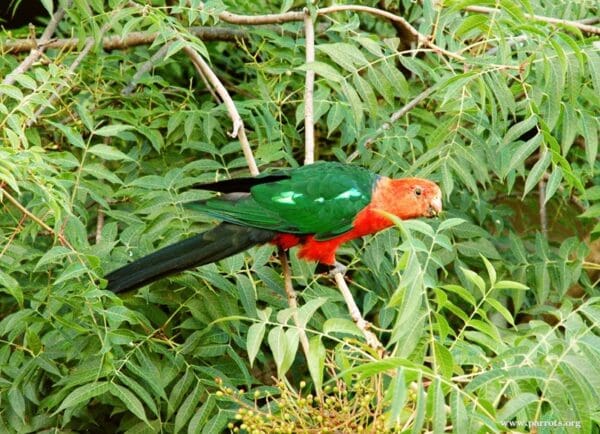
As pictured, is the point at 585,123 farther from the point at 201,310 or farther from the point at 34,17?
the point at 34,17

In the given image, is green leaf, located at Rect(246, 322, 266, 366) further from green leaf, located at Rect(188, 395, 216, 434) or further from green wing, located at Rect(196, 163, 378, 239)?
green wing, located at Rect(196, 163, 378, 239)

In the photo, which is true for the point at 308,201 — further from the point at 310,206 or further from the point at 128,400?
the point at 128,400

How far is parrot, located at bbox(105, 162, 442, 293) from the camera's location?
4.04 metres

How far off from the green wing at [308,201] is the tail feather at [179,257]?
0.58ft

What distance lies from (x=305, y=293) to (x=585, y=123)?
139 centimetres

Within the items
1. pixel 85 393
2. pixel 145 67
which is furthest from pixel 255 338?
pixel 145 67

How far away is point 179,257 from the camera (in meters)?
3.76

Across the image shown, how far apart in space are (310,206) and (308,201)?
3 cm

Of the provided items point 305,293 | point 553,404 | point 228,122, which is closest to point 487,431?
point 553,404

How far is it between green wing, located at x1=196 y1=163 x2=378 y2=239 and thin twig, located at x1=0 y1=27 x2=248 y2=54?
3.92ft

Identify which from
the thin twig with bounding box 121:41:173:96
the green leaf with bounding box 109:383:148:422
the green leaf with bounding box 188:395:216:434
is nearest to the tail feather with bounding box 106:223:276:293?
the green leaf with bounding box 109:383:148:422

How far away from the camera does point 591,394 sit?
2.60 metres

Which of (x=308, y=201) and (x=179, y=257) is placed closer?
(x=179, y=257)

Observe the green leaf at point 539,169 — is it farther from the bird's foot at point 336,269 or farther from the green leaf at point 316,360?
the green leaf at point 316,360
